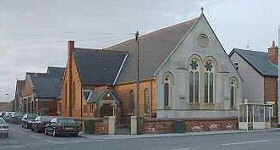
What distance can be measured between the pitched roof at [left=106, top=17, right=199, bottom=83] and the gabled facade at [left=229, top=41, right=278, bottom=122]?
412 inches

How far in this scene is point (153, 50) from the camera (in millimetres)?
55438

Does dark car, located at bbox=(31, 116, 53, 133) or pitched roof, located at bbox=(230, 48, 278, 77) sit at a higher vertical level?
pitched roof, located at bbox=(230, 48, 278, 77)

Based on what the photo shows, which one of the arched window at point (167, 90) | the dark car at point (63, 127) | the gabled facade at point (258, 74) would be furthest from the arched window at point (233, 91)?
the dark car at point (63, 127)

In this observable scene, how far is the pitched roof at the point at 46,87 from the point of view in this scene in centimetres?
7950

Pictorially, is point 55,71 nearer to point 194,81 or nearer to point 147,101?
point 147,101

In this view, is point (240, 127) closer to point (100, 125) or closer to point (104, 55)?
point (100, 125)

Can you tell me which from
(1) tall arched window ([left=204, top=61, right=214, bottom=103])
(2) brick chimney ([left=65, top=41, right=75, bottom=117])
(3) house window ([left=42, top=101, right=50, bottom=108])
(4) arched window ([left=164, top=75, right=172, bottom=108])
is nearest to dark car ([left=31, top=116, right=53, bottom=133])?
(4) arched window ([left=164, top=75, right=172, bottom=108])

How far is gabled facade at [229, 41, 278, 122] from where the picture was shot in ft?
194

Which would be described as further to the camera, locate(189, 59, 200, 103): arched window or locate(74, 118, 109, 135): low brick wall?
locate(189, 59, 200, 103): arched window

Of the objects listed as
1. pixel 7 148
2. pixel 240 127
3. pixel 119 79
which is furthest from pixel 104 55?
pixel 7 148

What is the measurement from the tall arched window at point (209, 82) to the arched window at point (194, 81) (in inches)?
45.2

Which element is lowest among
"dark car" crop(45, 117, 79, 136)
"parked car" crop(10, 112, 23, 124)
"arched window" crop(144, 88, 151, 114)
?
"parked car" crop(10, 112, 23, 124)

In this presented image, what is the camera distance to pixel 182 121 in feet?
139

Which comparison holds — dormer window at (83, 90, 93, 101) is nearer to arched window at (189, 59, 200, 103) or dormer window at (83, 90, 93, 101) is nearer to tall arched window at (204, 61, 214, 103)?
arched window at (189, 59, 200, 103)
